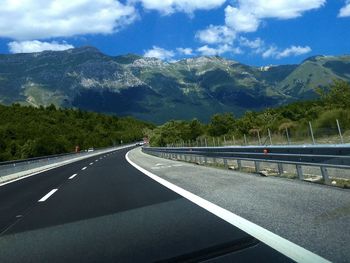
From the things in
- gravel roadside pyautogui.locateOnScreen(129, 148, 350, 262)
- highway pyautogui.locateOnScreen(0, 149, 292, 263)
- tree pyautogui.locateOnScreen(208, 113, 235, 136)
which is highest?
highway pyautogui.locateOnScreen(0, 149, 292, 263)

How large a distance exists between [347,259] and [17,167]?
2372cm

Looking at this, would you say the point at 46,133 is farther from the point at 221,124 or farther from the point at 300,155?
the point at 300,155

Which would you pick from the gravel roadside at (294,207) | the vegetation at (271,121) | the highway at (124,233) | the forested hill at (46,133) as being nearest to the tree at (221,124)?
the vegetation at (271,121)

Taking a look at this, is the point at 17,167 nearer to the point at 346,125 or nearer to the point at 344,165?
the point at 346,125

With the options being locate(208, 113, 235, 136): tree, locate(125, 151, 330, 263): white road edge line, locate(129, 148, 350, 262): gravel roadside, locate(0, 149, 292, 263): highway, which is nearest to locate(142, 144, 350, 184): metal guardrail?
locate(129, 148, 350, 262): gravel roadside

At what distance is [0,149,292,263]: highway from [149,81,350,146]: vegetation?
1381cm

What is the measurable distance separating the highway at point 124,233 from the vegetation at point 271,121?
1381 cm

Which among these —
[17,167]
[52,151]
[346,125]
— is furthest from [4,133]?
[346,125]

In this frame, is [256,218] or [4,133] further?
[4,133]

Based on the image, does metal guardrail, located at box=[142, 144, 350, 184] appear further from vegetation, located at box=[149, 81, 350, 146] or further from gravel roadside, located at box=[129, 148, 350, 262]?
vegetation, located at box=[149, 81, 350, 146]

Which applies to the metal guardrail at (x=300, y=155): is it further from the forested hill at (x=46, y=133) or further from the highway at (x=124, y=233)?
the forested hill at (x=46, y=133)

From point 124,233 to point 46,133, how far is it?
122m

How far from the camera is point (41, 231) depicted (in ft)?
24.0

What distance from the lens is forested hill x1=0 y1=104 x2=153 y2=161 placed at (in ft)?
350
